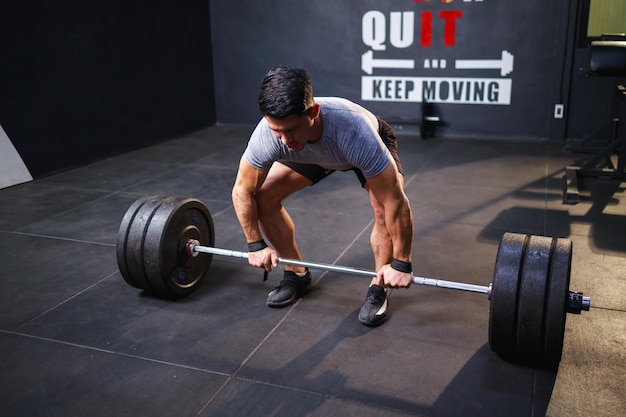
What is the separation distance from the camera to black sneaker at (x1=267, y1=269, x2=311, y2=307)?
2152 mm

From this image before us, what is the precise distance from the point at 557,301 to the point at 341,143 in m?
0.75

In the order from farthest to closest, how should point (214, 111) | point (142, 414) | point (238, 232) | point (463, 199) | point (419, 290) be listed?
point (214, 111) < point (463, 199) < point (238, 232) < point (419, 290) < point (142, 414)

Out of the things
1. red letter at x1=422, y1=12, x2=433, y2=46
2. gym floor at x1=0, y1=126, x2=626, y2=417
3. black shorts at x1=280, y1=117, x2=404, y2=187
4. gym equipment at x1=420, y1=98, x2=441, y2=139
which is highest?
red letter at x1=422, y1=12, x2=433, y2=46

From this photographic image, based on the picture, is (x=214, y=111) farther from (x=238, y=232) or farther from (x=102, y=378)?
(x=102, y=378)

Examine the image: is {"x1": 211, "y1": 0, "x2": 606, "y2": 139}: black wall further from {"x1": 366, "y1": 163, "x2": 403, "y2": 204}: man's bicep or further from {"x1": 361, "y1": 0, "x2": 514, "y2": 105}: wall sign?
{"x1": 366, "y1": 163, "x2": 403, "y2": 204}: man's bicep

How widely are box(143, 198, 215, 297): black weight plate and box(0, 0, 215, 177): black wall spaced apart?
2.25 metres

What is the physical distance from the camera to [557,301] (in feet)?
5.13

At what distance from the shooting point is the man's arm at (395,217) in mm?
1748

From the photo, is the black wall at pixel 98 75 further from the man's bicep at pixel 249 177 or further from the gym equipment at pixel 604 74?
the gym equipment at pixel 604 74

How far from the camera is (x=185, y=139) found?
542 cm

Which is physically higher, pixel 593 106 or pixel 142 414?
pixel 593 106

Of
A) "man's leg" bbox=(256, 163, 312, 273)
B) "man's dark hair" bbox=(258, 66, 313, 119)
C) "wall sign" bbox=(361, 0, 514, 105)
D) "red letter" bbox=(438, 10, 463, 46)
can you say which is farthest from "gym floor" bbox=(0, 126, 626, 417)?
"red letter" bbox=(438, 10, 463, 46)

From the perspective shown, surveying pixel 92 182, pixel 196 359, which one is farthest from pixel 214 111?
pixel 196 359

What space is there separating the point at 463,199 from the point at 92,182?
97.9 inches
